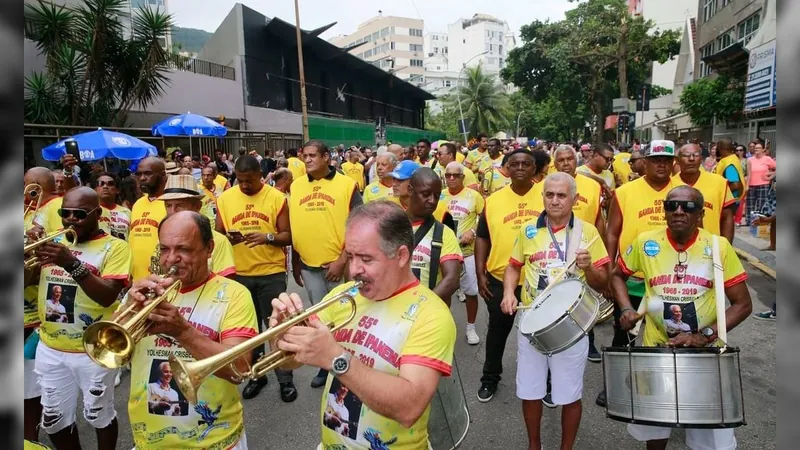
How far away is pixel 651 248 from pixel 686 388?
1.05 metres

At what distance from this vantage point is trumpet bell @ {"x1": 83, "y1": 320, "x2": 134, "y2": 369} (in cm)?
205

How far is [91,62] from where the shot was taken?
1518 cm

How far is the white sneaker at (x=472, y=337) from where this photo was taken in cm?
604

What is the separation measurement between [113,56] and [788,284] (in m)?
19.0

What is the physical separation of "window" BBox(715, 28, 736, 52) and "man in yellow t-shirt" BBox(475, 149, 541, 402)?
26.7m

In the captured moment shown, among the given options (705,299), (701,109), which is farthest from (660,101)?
(705,299)

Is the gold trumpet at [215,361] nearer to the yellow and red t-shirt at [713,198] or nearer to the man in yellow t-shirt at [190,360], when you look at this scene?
the man in yellow t-shirt at [190,360]

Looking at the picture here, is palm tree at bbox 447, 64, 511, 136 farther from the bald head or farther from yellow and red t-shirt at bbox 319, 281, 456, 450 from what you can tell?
yellow and red t-shirt at bbox 319, 281, 456, 450

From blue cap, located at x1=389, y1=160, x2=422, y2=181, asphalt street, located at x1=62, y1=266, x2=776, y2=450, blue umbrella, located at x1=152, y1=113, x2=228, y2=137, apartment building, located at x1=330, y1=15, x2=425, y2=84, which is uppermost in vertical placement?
apartment building, located at x1=330, y1=15, x2=425, y2=84

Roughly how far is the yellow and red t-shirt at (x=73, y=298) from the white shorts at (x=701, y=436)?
358 centimetres

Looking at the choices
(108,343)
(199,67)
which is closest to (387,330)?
(108,343)

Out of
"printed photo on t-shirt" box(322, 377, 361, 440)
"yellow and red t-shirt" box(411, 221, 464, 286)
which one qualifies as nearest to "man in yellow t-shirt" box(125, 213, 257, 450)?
"printed photo on t-shirt" box(322, 377, 361, 440)

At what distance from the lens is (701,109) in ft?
65.7

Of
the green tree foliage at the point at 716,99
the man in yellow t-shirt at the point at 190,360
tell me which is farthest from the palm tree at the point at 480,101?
the man in yellow t-shirt at the point at 190,360
